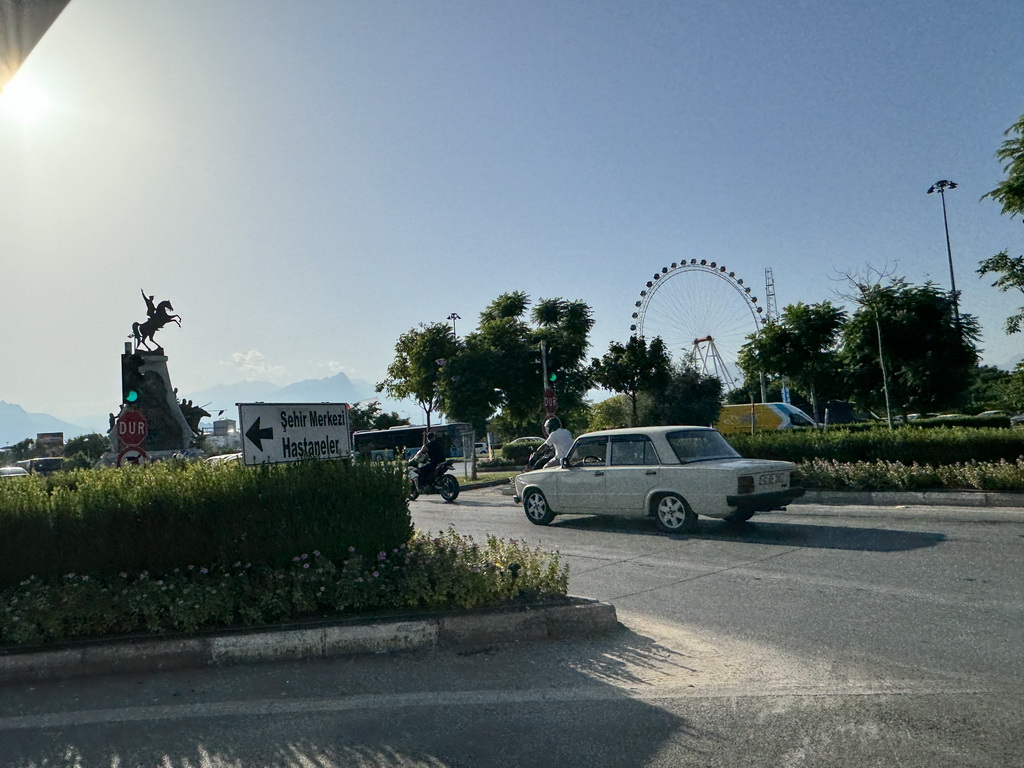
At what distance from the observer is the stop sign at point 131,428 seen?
39.2 ft

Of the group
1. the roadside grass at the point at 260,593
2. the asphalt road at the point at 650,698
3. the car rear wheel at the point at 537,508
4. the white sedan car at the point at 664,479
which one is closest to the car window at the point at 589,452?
the white sedan car at the point at 664,479

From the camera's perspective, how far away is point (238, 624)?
6.09m

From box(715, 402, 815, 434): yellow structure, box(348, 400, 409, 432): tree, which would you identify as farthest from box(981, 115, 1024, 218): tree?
box(348, 400, 409, 432): tree

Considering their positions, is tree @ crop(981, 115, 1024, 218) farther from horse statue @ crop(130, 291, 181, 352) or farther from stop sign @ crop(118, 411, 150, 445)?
horse statue @ crop(130, 291, 181, 352)

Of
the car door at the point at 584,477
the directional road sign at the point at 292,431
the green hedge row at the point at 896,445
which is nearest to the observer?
the directional road sign at the point at 292,431

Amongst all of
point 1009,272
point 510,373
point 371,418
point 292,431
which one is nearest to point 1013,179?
point 1009,272

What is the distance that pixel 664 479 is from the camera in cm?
1156

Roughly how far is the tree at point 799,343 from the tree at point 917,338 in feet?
1.73

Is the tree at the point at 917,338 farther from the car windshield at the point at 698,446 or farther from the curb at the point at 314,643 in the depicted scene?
the curb at the point at 314,643

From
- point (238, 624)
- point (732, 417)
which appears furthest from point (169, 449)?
point (238, 624)

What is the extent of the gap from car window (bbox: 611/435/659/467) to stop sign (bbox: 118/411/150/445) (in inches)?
271

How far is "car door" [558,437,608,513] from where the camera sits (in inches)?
496

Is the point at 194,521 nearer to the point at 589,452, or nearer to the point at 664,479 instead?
the point at 664,479

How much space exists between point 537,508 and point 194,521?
7.84m
